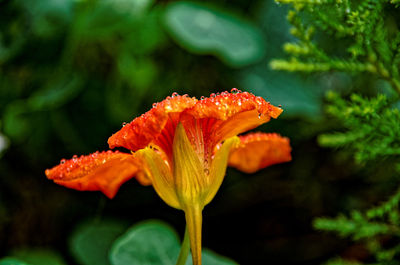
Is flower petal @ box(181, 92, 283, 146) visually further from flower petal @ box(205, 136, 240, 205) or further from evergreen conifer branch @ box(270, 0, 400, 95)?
evergreen conifer branch @ box(270, 0, 400, 95)

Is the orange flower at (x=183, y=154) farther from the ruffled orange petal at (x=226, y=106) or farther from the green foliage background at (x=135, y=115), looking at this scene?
the green foliage background at (x=135, y=115)

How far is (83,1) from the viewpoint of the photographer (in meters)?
1.24

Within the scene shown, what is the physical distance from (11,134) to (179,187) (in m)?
0.76

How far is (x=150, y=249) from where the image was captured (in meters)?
0.76

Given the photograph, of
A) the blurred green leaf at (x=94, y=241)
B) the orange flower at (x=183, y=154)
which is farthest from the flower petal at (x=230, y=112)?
the blurred green leaf at (x=94, y=241)

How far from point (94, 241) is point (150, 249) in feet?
1.02

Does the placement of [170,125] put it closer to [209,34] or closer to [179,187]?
[179,187]

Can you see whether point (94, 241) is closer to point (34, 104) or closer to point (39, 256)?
point (39, 256)

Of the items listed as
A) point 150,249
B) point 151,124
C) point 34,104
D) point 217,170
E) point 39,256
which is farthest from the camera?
point 34,104

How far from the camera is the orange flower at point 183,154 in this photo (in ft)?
1.61

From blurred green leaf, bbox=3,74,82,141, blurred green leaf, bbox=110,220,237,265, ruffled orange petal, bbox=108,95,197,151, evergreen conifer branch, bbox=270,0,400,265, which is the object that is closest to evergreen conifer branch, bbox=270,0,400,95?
evergreen conifer branch, bbox=270,0,400,265

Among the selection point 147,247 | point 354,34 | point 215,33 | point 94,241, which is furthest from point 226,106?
point 215,33

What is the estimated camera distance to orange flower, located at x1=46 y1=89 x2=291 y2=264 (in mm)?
490

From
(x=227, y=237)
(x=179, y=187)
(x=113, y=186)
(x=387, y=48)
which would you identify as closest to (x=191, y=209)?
(x=179, y=187)
